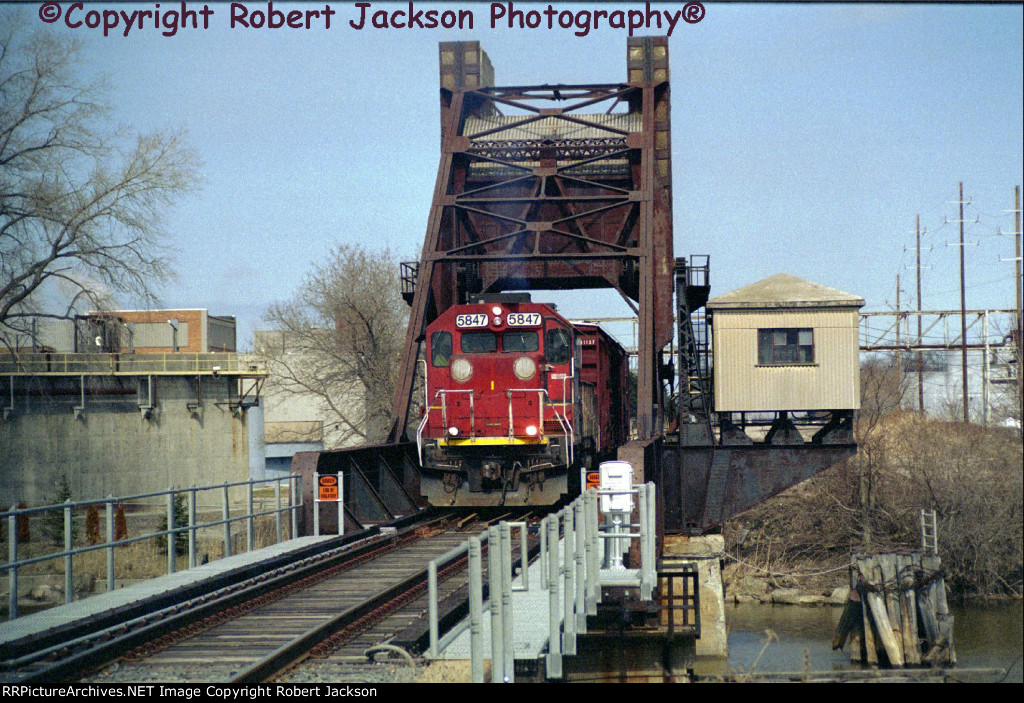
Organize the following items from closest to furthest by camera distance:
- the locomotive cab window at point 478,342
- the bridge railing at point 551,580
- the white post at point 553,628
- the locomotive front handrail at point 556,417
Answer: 1. the bridge railing at point 551,580
2. the white post at point 553,628
3. the locomotive front handrail at point 556,417
4. the locomotive cab window at point 478,342

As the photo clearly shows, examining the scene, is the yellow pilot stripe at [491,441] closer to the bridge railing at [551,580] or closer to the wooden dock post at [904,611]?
the bridge railing at [551,580]

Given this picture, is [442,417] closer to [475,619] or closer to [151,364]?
[475,619]

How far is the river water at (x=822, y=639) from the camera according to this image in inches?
949

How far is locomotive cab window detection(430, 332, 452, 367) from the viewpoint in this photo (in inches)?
749

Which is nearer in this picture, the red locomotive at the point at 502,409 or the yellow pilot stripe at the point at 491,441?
the yellow pilot stripe at the point at 491,441

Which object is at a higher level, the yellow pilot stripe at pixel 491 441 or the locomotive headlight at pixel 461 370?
the locomotive headlight at pixel 461 370

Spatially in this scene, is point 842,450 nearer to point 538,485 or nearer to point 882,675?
point 882,675

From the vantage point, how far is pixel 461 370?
60.1 ft

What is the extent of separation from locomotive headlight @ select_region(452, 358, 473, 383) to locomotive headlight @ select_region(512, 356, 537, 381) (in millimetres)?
954

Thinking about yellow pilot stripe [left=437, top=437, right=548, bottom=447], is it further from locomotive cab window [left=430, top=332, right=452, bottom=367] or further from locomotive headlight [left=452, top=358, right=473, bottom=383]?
locomotive cab window [left=430, top=332, right=452, bottom=367]

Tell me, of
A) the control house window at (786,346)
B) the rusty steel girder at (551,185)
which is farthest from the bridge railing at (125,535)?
the control house window at (786,346)

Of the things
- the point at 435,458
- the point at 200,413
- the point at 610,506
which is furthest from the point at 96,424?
the point at 610,506

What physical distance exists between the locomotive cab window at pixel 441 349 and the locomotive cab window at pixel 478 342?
1.01 ft

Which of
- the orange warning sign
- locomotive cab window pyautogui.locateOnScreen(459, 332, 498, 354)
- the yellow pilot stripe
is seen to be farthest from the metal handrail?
the orange warning sign
